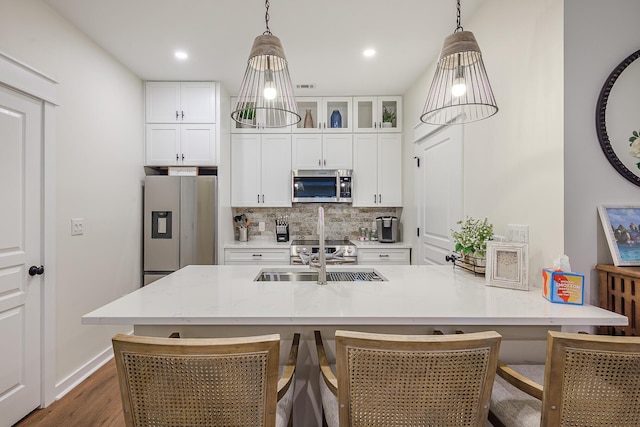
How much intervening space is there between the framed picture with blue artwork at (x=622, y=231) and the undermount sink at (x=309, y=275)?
1108 mm

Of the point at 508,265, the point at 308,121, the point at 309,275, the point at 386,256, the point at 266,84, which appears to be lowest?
the point at 386,256

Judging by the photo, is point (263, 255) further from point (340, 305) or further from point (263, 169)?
point (340, 305)

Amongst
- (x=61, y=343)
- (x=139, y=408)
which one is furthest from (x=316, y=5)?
(x=61, y=343)

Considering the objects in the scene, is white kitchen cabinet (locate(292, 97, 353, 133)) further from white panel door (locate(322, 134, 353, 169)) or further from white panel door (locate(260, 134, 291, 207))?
white panel door (locate(260, 134, 291, 207))

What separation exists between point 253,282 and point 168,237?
6.59 feet

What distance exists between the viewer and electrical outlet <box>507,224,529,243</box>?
1.70m

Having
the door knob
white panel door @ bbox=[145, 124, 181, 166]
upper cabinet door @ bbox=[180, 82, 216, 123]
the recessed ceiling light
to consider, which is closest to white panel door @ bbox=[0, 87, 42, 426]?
the door knob

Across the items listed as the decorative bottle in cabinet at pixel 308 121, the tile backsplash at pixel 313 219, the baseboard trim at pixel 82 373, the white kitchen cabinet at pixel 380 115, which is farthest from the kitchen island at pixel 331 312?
the decorative bottle in cabinet at pixel 308 121

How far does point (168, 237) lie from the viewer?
3281mm

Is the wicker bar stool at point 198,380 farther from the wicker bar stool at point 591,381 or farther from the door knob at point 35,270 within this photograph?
the door knob at point 35,270

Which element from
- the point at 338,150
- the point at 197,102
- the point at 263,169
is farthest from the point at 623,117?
the point at 197,102

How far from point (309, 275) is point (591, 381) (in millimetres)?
1366

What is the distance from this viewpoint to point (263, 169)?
3.86m

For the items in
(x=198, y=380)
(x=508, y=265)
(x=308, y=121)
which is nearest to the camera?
(x=198, y=380)
